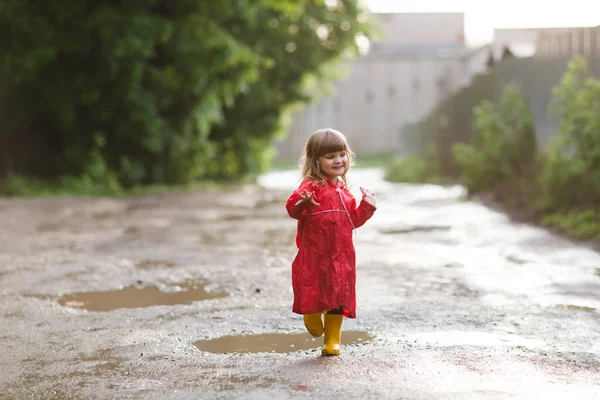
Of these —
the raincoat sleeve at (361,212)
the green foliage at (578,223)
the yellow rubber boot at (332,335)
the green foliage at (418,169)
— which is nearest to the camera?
the yellow rubber boot at (332,335)

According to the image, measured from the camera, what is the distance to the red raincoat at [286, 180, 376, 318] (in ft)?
12.9

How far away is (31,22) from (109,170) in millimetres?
3300

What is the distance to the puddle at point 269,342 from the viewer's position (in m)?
4.12

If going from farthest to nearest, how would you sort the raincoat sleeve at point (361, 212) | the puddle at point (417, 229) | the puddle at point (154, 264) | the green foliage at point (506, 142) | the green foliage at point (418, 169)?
1. the green foliage at point (418, 169)
2. the green foliage at point (506, 142)
3. the puddle at point (417, 229)
4. the puddle at point (154, 264)
5. the raincoat sleeve at point (361, 212)

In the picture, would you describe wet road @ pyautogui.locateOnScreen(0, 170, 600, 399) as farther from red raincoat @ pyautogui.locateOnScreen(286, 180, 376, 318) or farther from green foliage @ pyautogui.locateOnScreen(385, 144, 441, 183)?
green foliage @ pyautogui.locateOnScreen(385, 144, 441, 183)

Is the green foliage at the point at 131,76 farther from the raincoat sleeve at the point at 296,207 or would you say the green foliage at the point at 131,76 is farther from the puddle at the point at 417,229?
the raincoat sleeve at the point at 296,207

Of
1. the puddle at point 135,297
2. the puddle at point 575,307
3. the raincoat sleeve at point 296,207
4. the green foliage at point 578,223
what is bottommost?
the green foliage at point 578,223

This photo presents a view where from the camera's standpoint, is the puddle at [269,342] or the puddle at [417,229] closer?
the puddle at [269,342]

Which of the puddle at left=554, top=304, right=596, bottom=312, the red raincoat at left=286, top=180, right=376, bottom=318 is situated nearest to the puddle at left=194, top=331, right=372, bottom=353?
the red raincoat at left=286, top=180, right=376, bottom=318

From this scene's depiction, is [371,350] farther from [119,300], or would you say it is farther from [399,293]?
[119,300]

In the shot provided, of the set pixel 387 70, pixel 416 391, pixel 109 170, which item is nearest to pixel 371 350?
pixel 416 391

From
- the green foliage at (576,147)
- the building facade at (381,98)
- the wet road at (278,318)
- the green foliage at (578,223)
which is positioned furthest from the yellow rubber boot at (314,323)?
the building facade at (381,98)

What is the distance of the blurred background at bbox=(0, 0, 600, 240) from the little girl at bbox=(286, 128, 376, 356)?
462 cm

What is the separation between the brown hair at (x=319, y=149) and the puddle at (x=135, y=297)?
63.6 inches
